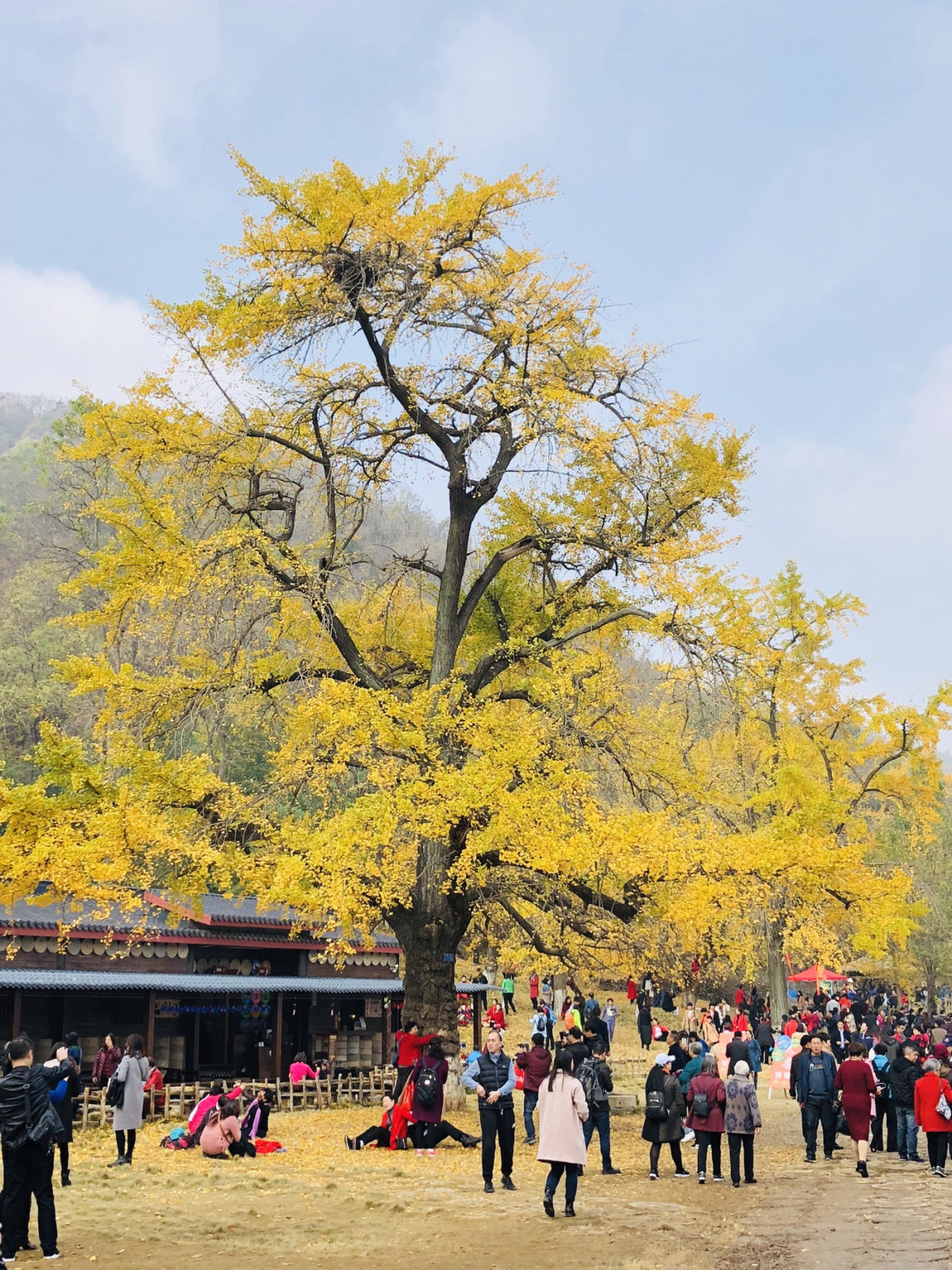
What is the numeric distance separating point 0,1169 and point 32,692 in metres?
37.2

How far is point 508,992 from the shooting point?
33375 millimetres

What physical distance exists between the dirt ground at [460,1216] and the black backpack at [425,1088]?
66 cm

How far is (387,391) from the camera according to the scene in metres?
18.9

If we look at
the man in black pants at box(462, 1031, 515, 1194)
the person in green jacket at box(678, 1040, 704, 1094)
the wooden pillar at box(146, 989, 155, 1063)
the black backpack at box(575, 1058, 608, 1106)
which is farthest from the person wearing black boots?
the wooden pillar at box(146, 989, 155, 1063)

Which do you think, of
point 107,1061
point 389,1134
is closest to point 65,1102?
point 389,1134

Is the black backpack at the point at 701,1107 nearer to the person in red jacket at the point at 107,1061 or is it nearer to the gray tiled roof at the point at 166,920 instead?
the gray tiled roof at the point at 166,920

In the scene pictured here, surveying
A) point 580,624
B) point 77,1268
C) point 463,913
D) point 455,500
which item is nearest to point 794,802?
point 580,624

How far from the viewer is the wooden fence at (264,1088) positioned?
687 inches

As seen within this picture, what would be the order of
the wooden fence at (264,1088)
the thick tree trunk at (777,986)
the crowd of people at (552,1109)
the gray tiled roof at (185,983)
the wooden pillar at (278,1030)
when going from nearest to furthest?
the crowd of people at (552,1109)
the wooden fence at (264,1088)
the gray tiled roof at (185,983)
the wooden pillar at (278,1030)
the thick tree trunk at (777,986)

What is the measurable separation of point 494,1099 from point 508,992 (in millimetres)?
23460

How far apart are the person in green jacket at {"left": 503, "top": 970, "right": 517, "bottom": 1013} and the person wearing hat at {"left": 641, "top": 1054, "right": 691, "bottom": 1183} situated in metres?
20.4

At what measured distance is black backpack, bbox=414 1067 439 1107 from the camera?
14000 mm

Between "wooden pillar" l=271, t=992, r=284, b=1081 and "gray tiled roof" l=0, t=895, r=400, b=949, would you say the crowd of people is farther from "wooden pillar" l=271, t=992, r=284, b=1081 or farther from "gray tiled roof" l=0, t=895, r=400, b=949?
"wooden pillar" l=271, t=992, r=284, b=1081

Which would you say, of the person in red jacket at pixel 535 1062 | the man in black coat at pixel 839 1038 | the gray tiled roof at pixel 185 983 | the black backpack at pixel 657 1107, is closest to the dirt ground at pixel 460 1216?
the black backpack at pixel 657 1107
